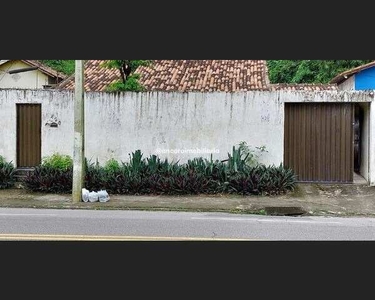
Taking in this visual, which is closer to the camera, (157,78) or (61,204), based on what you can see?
(61,204)

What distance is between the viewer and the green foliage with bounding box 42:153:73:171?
15172mm

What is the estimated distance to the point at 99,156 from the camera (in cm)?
1580

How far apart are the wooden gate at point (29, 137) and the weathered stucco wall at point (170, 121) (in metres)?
0.26

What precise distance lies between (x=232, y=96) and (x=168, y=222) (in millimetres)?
6241

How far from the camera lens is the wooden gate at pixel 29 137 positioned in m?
16.2

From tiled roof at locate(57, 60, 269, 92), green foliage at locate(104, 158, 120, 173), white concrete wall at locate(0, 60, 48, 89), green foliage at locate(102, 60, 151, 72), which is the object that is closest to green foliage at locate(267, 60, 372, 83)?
tiled roof at locate(57, 60, 269, 92)

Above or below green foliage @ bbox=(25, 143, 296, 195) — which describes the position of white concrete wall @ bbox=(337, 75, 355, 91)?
above

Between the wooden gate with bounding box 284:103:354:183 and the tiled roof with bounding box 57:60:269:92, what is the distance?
11.3 ft

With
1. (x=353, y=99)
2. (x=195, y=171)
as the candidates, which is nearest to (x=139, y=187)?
(x=195, y=171)

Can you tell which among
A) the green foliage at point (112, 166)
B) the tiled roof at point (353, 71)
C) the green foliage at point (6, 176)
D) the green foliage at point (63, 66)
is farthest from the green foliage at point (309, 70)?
the green foliage at point (6, 176)

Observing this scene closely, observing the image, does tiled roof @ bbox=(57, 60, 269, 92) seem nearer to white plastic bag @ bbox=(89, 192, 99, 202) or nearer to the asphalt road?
white plastic bag @ bbox=(89, 192, 99, 202)

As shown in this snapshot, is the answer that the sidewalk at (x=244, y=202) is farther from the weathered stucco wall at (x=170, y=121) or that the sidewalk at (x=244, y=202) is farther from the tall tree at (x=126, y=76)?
the tall tree at (x=126, y=76)

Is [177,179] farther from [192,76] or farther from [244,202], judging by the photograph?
[192,76]

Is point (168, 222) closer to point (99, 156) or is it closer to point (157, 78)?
point (99, 156)
